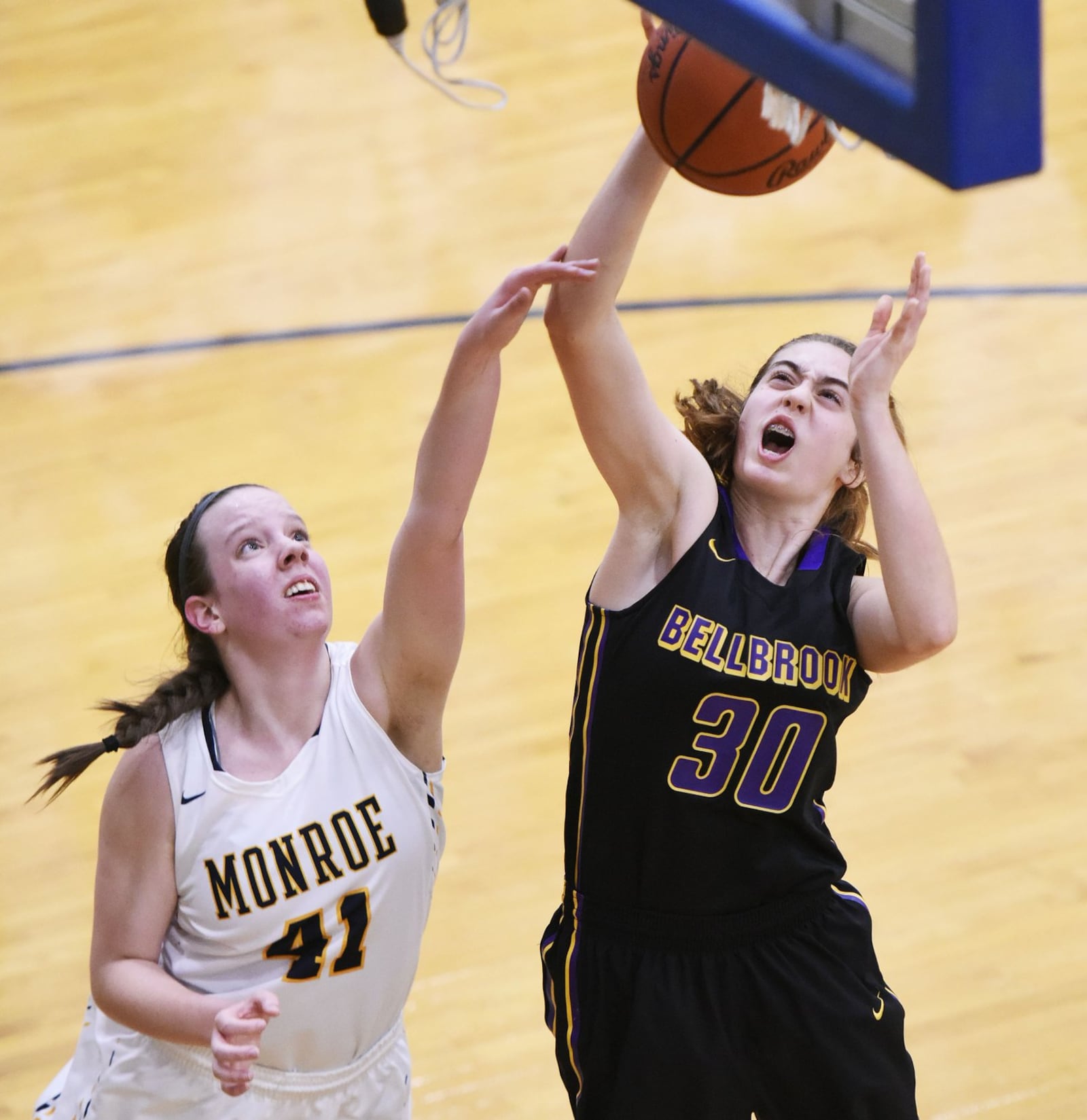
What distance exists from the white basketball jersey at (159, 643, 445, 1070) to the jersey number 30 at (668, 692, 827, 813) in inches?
17.1

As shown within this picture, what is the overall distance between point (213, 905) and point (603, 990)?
61 cm

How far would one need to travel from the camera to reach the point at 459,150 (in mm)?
7246

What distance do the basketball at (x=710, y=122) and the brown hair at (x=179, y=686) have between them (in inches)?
35.6

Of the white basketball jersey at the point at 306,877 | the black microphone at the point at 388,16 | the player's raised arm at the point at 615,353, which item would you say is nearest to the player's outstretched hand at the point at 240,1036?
the white basketball jersey at the point at 306,877

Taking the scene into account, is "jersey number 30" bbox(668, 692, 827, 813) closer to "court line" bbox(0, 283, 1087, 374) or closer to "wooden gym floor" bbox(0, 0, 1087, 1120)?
"wooden gym floor" bbox(0, 0, 1087, 1120)

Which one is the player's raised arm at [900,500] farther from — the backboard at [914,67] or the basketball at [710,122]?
the backboard at [914,67]

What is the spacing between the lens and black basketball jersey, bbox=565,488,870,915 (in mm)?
2582

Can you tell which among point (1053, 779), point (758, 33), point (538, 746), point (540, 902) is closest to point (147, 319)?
point (538, 746)

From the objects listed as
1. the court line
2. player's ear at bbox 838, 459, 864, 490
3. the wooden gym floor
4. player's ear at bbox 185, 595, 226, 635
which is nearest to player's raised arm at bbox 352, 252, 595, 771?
player's ear at bbox 185, 595, 226, 635

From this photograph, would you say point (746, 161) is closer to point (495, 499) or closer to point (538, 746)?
point (538, 746)

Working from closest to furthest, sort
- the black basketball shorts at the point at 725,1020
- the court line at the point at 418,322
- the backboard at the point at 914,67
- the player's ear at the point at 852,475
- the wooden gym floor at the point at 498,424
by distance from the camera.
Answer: the backboard at the point at 914,67 < the black basketball shorts at the point at 725,1020 < the player's ear at the point at 852,475 < the wooden gym floor at the point at 498,424 < the court line at the point at 418,322

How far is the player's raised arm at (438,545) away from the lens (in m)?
2.43

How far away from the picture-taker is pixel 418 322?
6.29 m

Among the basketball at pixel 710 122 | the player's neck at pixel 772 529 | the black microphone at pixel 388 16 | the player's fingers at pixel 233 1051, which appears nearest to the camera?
the player's fingers at pixel 233 1051
